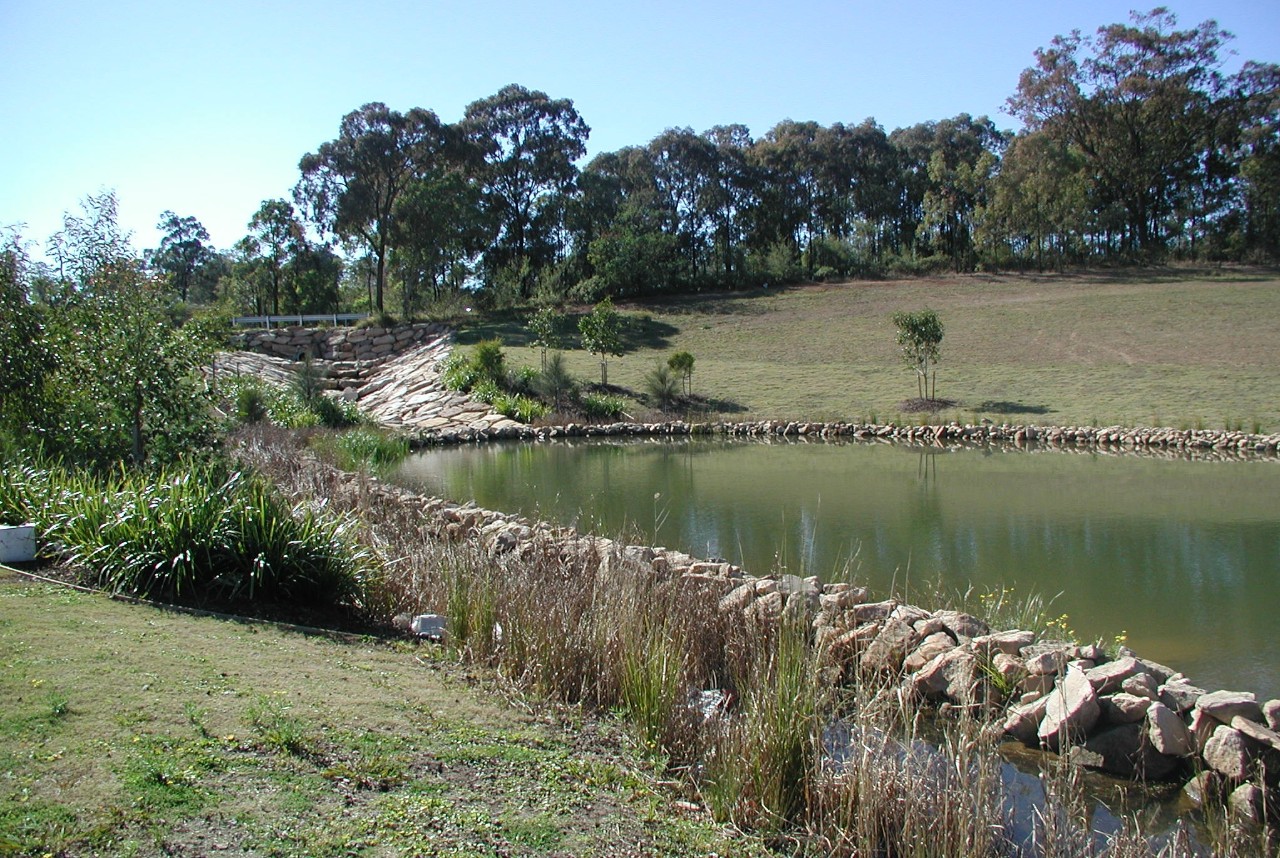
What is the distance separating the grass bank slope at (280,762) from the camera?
9.73 ft

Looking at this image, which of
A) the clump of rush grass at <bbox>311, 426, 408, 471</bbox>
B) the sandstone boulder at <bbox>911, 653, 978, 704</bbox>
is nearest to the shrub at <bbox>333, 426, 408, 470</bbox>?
the clump of rush grass at <bbox>311, 426, 408, 471</bbox>

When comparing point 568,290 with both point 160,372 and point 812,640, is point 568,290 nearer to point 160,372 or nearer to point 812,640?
point 160,372

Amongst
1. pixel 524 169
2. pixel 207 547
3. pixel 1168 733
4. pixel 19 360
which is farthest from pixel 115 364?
pixel 524 169

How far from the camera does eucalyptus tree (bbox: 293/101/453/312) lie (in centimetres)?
4062

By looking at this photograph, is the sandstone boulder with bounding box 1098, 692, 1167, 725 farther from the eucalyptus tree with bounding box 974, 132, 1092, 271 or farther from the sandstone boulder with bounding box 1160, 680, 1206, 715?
the eucalyptus tree with bounding box 974, 132, 1092, 271

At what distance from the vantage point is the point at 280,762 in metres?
3.48

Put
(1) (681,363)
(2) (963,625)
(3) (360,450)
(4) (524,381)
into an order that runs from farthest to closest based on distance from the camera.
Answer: (4) (524,381), (1) (681,363), (3) (360,450), (2) (963,625)

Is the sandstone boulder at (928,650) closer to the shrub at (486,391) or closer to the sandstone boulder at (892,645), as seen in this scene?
the sandstone boulder at (892,645)

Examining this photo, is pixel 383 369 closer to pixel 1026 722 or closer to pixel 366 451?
pixel 366 451

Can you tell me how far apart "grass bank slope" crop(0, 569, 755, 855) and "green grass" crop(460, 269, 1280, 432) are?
20.2 metres

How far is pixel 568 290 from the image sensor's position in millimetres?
46250

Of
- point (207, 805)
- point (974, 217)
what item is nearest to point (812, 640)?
point (207, 805)

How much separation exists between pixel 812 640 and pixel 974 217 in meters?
48.9

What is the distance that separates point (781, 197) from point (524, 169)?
16.0m
